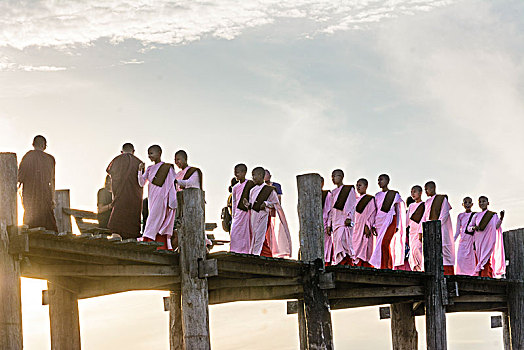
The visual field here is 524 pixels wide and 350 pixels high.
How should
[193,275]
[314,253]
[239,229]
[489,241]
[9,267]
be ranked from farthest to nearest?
[489,241], [239,229], [314,253], [193,275], [9,267]

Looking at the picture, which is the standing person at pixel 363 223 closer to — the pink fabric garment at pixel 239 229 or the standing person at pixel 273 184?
the standing person at pixel 273 184

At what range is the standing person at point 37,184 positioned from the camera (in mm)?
12742

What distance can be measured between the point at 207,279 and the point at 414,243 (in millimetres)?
4957

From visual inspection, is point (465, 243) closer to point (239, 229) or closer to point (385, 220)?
point (385, 220)

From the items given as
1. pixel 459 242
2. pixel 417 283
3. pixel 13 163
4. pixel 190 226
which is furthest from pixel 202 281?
pixel 459 242

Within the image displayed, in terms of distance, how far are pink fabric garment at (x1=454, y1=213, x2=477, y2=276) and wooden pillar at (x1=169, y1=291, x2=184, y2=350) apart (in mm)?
5243

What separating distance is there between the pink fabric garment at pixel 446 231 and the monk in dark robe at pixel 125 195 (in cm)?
559

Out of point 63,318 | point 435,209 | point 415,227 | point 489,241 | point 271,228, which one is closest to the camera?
point 63,318

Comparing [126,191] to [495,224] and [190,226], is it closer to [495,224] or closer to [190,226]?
[190,226]

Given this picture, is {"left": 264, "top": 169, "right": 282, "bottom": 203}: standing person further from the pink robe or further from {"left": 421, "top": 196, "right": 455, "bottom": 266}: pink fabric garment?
{"left": 421, "top": 196, "right": 455, "bottom": 266}: pink fabric garment

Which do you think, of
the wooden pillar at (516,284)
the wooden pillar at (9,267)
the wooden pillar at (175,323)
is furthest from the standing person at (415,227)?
the wooden pillar at (9,267)

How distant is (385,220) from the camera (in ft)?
54.1

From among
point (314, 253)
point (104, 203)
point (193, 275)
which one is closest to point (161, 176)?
point (104, 203)

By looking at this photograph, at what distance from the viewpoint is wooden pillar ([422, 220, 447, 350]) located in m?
15.5
